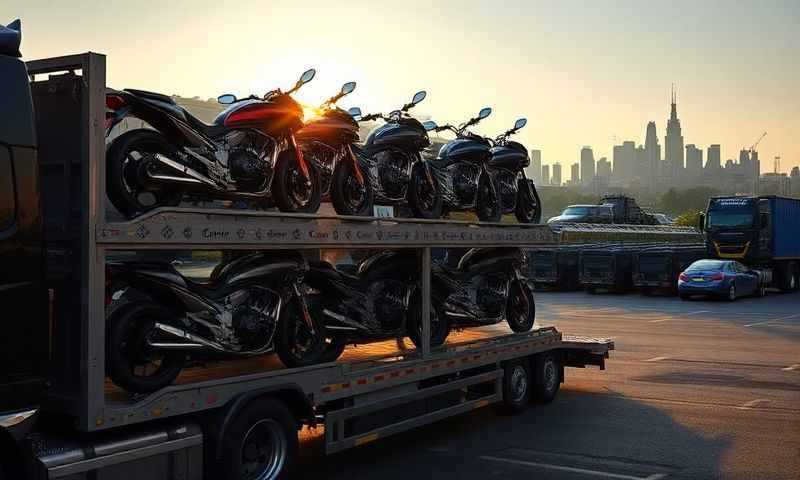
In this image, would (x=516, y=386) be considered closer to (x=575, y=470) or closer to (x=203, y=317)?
(x=575, y=470)

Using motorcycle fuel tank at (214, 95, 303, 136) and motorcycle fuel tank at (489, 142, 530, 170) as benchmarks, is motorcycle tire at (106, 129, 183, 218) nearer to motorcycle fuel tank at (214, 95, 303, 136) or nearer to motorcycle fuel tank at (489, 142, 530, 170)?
motorcycle fuel tank at (214, 95, 303, 136)

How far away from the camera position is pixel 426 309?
9258 mm

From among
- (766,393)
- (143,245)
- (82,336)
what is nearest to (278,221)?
(143,245)

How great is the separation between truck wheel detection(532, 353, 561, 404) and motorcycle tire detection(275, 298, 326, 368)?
3958 millimetres

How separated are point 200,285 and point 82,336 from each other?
1.39 metres

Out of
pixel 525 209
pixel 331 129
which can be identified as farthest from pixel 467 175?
pixel 331 129

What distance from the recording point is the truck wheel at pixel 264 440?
6666mm

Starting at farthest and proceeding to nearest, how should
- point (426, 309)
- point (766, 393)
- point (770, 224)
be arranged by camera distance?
point (770, 224), point (766, 393), point (426, 309)

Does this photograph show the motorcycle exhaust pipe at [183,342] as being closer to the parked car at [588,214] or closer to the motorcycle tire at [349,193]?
the motorcycle tire at [349,193]

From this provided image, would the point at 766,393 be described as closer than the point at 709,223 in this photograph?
Yes

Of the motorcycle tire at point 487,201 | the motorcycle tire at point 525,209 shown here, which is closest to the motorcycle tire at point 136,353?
the motorcycle tire at point 487,201

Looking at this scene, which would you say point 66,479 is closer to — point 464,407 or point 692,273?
point 464,407

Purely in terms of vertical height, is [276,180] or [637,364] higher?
[276,180]

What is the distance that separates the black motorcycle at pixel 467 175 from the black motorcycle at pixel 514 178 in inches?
13.0
